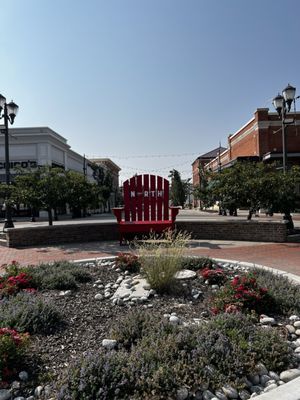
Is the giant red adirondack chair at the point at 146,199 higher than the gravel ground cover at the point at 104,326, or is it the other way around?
the giant red adirondack chair at the point at 146,199

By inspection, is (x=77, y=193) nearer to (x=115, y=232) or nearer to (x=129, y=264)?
(x=115, y=232)

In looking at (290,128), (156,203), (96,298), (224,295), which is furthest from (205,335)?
(290,128)

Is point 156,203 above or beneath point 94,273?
above

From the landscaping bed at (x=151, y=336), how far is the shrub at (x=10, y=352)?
11mm

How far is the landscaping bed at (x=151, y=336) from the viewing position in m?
2.66

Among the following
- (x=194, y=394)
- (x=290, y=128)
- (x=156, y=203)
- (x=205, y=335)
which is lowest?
(x=194, y=394)

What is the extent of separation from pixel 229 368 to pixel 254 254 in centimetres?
609

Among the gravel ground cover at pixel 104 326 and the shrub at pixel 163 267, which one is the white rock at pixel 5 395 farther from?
the shrub at pixel 163 267

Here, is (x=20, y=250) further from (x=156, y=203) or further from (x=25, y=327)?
(x=25, y=327)

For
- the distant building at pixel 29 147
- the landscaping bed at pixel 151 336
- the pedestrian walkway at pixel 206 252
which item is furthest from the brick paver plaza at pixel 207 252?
the distant building at pixel 29 147

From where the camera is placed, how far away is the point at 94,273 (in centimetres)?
636

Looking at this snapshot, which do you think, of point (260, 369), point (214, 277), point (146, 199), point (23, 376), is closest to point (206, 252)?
point (146, 199)

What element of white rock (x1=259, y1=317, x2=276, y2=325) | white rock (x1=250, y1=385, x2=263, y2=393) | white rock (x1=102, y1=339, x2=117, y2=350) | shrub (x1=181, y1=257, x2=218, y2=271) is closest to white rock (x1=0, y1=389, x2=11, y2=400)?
white rock (x1=102, y1=339, x2=117, y2=350)

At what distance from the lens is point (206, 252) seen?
921 cm
